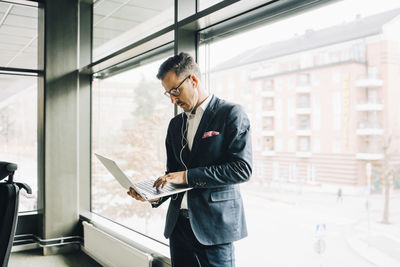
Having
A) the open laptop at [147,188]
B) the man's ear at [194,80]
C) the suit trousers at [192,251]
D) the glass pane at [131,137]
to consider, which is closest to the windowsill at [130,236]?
the glass pane at [131,137]

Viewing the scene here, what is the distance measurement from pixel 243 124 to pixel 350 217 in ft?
2.36

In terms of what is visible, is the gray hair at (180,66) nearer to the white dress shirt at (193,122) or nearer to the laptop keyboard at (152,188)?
the white dress shirt at (193,122)

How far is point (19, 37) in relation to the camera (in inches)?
173

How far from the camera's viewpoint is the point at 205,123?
1.57 m

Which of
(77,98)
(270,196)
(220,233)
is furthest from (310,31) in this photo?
(77,98)

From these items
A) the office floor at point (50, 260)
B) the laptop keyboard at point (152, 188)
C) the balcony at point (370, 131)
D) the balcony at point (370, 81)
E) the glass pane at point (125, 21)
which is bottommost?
the office floor at point (50, 260)

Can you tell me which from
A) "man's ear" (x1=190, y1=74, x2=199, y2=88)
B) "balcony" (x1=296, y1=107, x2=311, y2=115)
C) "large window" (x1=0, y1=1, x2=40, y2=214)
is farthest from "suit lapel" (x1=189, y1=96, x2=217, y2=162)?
"large window" (x1=0, y1=1, x2=40, y2=214)

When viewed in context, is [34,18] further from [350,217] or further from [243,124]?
[350,217]

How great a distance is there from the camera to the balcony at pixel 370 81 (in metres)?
1.63

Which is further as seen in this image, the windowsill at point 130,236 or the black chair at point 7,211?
the windowsill at point 130,236

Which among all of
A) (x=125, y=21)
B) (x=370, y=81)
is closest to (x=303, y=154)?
(x=370, y=81)

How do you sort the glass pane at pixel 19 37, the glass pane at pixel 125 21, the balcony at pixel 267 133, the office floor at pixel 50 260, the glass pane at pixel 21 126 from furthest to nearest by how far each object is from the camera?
the glass pane at pixel 21 126
the glass pane at pixel 19 37
the office floor at pixel 50 260
the glass pane at pixel 125 21
the balcony at pixel 267 133

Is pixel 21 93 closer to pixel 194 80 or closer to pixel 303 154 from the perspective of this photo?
pixel 194 80

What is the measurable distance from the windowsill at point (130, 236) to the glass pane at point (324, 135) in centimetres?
73
